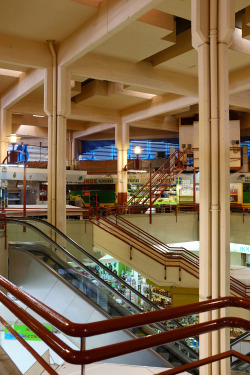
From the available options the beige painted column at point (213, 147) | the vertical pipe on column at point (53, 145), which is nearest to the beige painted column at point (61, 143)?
the vertical pipe on column at point (53, 145)

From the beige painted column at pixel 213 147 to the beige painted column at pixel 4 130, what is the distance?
12.1m

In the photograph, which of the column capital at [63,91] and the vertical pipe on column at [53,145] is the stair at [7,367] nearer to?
the vertical pipe on column at [53,145]

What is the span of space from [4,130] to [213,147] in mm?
12696

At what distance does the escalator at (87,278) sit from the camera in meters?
6.31

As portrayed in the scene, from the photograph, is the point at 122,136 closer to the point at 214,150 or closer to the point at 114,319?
the point at 214,150

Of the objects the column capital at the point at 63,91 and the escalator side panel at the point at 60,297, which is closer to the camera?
the escalator side panel at the point at 60,297

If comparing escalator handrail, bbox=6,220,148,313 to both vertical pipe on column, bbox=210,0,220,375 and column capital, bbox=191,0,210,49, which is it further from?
column capital, bbox=191,0,210,49

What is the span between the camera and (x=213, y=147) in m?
5.50

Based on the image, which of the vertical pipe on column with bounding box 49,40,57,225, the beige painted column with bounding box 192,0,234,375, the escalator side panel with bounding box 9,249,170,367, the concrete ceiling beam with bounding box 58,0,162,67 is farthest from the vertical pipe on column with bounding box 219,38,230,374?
the vertical pipe on column with bounding box 49,40,57,225

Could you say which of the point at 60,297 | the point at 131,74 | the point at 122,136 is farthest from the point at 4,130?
the point at 60,297

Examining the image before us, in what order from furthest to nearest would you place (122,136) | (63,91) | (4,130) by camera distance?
1. (122,136)
2. (4,130)
3. (63,91)

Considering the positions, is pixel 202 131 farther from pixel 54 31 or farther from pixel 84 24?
pixel 54 31

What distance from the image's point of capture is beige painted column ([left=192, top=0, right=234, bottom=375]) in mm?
5406

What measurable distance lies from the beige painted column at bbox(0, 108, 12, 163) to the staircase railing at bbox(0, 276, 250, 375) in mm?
14489
